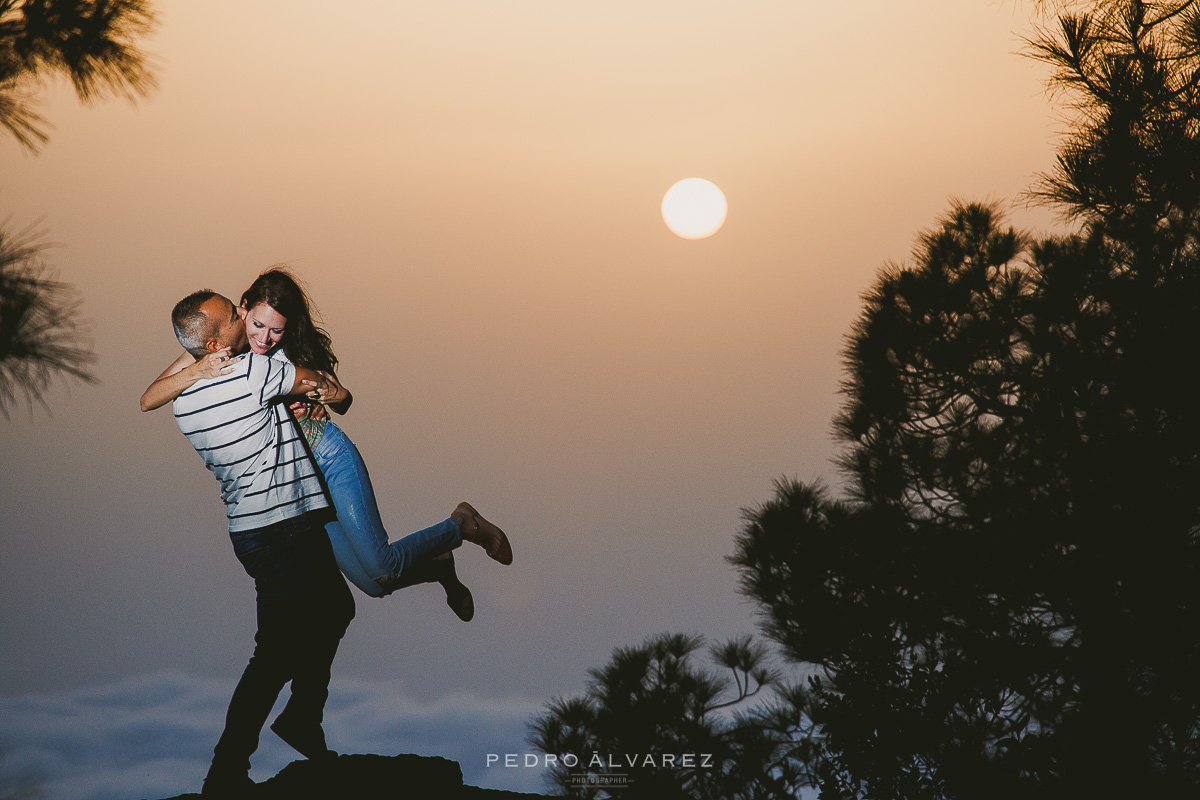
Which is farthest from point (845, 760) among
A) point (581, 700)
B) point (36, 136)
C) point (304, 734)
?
point (36, 136)

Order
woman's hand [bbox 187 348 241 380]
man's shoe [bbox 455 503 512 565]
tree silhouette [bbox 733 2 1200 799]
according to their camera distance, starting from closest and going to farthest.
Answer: woman's hand [bbox 187 348 241 380] < man's shoe [bbox 455 503 512 565] < tree silhouette [bbox 733 2 1200 799]

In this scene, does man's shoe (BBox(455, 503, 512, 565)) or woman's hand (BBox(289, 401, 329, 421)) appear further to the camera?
man's shoe (BBox(455, 503, 512, 565))

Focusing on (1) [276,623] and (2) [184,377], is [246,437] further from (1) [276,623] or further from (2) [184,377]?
(1) [276,623]

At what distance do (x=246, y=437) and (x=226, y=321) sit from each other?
0.26m

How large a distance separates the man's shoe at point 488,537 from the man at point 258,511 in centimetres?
55

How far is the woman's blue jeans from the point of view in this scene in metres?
2.41

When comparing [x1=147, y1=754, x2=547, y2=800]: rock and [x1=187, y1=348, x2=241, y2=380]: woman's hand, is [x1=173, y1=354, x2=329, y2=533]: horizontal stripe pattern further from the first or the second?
[x1=147, y1=754, x2=547, y2=800]: rock

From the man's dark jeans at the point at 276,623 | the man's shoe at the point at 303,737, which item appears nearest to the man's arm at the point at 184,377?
the man's dark jeans at the point at 276,623

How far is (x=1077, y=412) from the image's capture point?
380 cm

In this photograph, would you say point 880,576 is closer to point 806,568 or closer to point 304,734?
point 806,568

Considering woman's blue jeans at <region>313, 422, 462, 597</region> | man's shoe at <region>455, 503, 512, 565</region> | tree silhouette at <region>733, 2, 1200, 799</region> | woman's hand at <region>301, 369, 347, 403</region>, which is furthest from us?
tree silhouette at <region>733, 2, 1200, 799</region>

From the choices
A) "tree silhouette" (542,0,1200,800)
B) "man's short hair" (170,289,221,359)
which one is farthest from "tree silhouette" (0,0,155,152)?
"tree silhouette" (542,0,1200,800)

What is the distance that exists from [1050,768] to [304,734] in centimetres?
220

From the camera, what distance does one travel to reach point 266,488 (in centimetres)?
220
